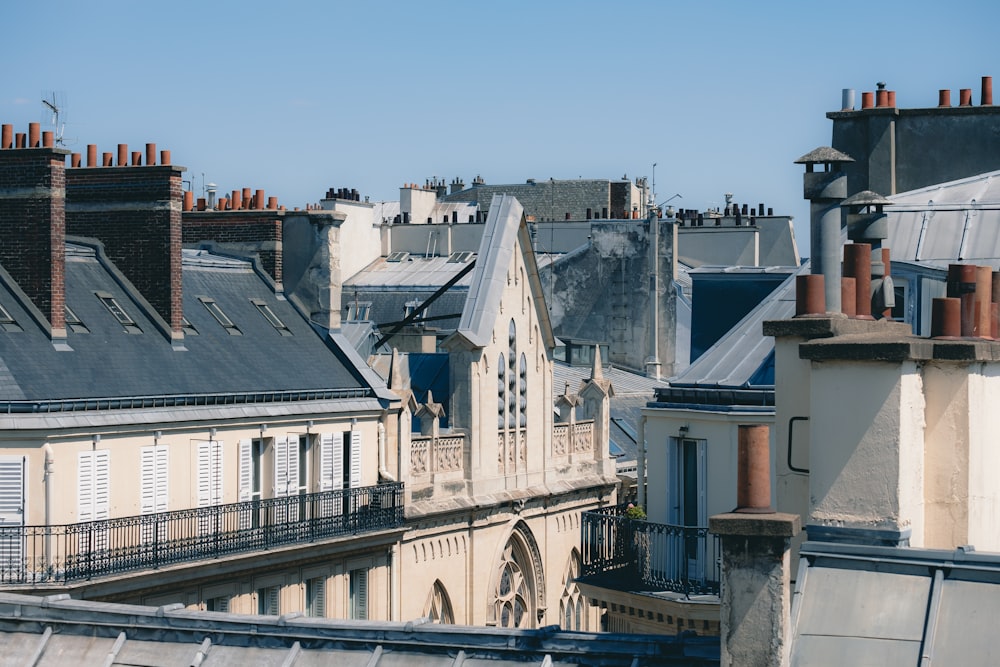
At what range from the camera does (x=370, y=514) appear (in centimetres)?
4078

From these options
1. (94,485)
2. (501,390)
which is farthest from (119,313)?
(501,390)

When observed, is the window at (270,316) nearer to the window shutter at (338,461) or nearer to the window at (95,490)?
the window shutter at (338,461)

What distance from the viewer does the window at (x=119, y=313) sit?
3794 cm

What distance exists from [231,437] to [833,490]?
25.1 meters

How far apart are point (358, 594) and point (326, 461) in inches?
113

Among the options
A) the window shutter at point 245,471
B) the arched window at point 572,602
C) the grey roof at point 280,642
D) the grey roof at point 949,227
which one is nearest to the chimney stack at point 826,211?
the grey roof at point 280,642

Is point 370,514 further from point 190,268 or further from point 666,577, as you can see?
point 666,577

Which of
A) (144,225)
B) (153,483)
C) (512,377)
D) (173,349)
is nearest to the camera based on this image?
(153,483)

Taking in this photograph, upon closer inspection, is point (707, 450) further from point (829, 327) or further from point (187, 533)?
point (187, 533)

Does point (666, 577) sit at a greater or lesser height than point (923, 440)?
lesser

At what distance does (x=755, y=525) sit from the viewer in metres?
A: 13.0

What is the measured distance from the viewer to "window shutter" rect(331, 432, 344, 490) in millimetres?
40781

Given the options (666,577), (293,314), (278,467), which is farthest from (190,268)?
(666,577)

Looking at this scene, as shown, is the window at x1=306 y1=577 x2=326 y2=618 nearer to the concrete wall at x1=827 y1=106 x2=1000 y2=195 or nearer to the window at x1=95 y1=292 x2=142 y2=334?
the window at x1=95 y1=292 x2=142 y2=334
